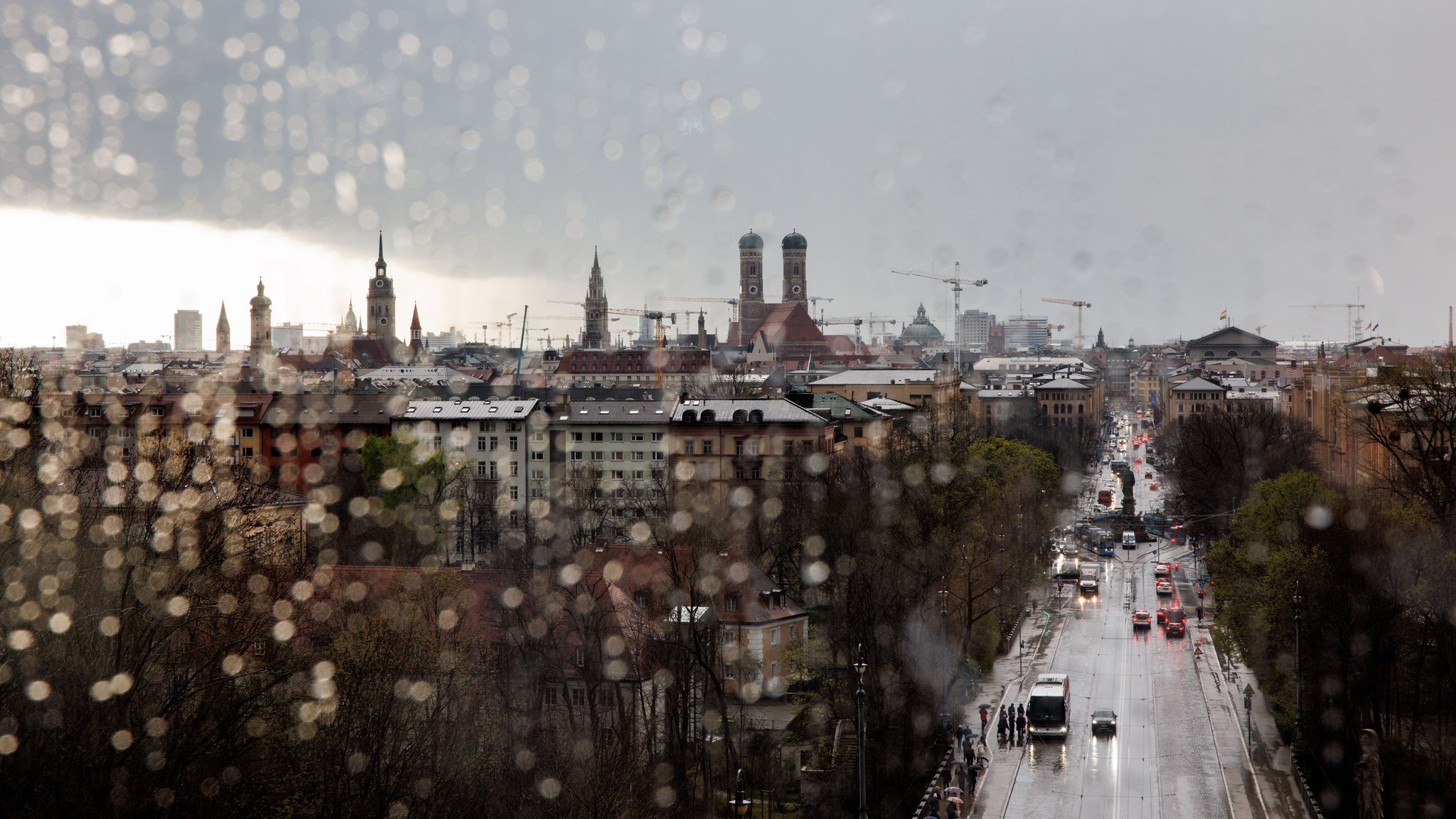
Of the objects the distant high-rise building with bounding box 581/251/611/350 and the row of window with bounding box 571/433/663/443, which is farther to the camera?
the distant high-rise building with bounding box 581/251/611/350

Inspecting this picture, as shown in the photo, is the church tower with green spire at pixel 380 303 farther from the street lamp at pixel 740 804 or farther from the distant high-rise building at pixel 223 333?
the street lamp at pixel 740 804

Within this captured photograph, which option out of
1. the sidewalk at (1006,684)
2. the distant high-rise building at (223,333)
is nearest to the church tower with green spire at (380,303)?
the distant high-rise building at (223,333)

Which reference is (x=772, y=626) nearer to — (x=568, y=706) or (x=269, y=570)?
(x=568, y=706)

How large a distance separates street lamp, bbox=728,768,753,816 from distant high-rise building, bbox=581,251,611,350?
152821 mm

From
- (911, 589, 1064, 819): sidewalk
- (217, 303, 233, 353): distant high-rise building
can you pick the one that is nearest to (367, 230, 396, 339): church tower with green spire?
(217, 303, 233, 353): distant high-rise building

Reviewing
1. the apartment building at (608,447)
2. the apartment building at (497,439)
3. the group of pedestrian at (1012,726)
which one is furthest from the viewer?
the apartment building at (497,439)

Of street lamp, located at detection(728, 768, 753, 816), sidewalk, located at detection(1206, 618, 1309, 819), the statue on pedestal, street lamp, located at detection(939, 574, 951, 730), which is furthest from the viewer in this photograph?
street lamp, located at detection(939, 574, 951, 730)

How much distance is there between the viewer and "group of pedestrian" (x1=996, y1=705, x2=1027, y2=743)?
2878 centimetres

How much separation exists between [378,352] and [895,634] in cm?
11825

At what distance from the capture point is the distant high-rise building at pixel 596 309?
178m

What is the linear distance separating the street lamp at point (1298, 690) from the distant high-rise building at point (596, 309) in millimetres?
148870

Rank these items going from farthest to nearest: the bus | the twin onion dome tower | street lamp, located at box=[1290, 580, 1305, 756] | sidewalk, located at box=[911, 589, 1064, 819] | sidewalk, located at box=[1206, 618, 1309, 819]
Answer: the twin onion dome tower → the bus → street lamp, located at box=[1290, 580, 1305, 756] → sidewalk, located at box=[911, 589, 1064, 819] → sidewalk, located at box=[1206, 618, 1309, 819]

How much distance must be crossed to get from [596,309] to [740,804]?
161 metres

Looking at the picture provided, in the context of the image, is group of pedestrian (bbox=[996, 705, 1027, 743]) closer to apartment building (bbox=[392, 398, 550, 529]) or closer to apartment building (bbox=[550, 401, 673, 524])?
apartment building (bbox=[550, 401, 673, 524])
